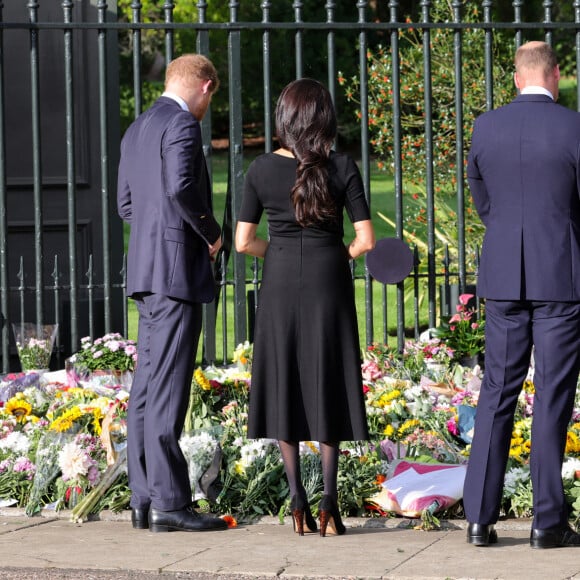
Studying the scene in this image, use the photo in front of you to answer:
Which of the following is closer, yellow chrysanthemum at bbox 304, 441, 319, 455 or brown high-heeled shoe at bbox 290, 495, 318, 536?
brown high-heeled shoe at bbox 290, 495, 318, 536

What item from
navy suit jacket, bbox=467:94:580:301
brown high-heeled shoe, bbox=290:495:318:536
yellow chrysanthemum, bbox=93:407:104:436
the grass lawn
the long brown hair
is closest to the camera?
navy suit jacket, bbox=467:94:580:301

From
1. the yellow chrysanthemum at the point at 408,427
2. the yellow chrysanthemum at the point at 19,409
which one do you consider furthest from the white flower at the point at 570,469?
the yellow chrysanthemum at the point at 19,409

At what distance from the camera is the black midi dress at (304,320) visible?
4.76 meters

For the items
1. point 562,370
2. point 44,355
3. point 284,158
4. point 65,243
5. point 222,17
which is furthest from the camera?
point 222,17

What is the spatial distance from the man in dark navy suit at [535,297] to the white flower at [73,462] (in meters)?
1.80

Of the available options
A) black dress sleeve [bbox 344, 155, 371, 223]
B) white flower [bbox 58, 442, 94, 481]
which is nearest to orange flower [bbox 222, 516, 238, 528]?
white flower [bbox 58, 442, 94, 481]

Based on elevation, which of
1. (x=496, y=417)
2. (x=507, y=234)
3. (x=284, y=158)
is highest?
(x=284, y=158)

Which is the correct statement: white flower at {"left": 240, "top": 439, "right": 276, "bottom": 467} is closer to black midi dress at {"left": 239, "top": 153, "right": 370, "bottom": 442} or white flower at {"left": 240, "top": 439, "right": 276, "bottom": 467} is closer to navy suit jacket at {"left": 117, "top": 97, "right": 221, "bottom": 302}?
black midi dress at {"left": 239, "top": 153, "right": 370, "bottom": 442}

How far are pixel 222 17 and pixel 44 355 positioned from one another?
1742cm

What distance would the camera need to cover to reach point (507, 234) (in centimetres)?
452

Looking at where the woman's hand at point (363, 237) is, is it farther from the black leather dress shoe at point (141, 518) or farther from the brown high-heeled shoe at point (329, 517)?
the black leather dress shoe at point (141, 518)

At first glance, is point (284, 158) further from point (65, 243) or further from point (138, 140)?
point (65, 243)

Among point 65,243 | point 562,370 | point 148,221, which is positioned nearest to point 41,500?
point 148,221

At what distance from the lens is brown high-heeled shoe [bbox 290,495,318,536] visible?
4.78 metres
